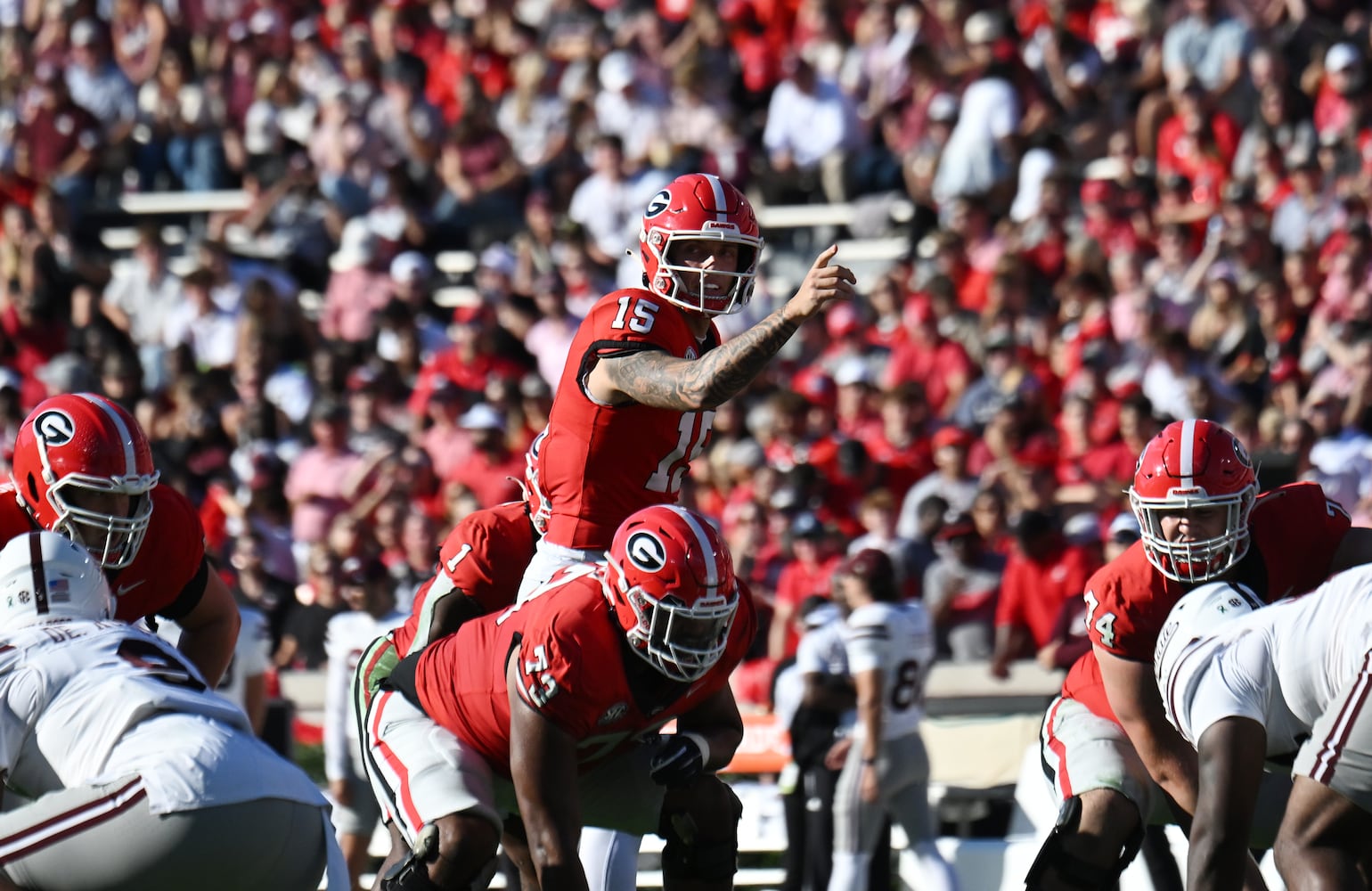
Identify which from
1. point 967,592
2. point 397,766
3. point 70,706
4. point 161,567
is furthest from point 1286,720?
point 967,592

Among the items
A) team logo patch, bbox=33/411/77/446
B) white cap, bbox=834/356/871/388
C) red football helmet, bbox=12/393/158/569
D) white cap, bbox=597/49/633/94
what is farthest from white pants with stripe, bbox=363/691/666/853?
white cap, bbox=597/49/633/94

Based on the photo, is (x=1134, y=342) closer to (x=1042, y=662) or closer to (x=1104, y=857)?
(x=1042, y=662)

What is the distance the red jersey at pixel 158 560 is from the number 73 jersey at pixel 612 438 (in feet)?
3.71

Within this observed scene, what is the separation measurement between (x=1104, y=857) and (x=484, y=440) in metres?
5.62

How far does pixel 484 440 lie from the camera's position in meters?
11.3

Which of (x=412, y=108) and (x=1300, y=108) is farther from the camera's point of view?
(x=412, y=108)

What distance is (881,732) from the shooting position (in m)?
8.51

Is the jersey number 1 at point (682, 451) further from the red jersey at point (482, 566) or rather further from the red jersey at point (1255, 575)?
the red jersey at point (1255, 575)

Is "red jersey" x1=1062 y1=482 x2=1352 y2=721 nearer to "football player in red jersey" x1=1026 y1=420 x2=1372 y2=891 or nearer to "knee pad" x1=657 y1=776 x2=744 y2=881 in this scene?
"football player in red jersey" x1=1026 y1=420 x2=1372 y2=891

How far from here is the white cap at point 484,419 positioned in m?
11.3

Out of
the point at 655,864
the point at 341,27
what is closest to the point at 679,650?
the point at 655,864

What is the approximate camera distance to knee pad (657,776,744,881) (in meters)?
5.80

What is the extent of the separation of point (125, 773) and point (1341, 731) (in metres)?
2.82

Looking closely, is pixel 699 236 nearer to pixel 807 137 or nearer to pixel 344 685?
pixel 344 685
